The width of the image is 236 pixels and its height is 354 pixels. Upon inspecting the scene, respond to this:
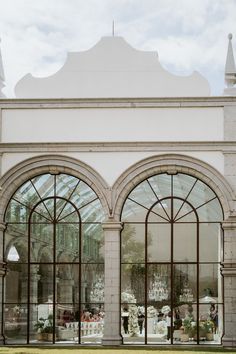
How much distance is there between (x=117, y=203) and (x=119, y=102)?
3239mm

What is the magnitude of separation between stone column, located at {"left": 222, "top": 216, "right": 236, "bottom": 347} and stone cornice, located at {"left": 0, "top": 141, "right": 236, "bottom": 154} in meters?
2.31

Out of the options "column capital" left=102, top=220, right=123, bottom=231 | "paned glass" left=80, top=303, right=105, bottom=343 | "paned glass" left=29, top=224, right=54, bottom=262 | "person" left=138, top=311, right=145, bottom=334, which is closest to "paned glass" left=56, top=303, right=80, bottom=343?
"paned glass" left=80, top=303, right=105, bottom=343

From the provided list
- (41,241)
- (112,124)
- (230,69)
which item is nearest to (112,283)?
(41,241)

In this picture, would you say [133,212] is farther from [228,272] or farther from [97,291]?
[228,272]

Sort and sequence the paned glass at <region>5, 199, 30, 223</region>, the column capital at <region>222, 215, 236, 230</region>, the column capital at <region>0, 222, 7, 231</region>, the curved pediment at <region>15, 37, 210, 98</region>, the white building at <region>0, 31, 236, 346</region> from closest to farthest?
the column capital at <region>222, 215, 236, 230</region>
the white building at <region>0, 31, 236, 346</region>
the column capital at <region>0, 222, 7, 231</region>
the curved pediment at <region>15, 37, 210, 98</region>
the paned glass at <region>5, 199, 30, 223</region>

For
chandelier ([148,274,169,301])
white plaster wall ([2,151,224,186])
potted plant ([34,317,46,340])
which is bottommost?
potted plant ([34,317,46,340])

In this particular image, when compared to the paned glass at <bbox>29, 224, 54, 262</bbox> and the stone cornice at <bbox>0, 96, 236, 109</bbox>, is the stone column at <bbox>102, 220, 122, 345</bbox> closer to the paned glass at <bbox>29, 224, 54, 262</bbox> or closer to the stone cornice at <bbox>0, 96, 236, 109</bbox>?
the paned glass at <bbox>29, 224, 54, 262</bbox>

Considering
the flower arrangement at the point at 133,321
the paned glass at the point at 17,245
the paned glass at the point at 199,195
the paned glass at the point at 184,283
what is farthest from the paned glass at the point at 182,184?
the paned glass at the point at 17,245

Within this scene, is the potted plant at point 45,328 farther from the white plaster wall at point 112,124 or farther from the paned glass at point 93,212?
the white plaster wall at point 112,124

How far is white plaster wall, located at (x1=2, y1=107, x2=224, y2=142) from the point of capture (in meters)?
30.3

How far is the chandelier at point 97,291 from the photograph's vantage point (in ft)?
98.9

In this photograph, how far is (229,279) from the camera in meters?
29.4

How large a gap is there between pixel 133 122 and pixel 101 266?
15.3 ft

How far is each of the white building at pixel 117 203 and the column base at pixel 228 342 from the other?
0.43 meters
